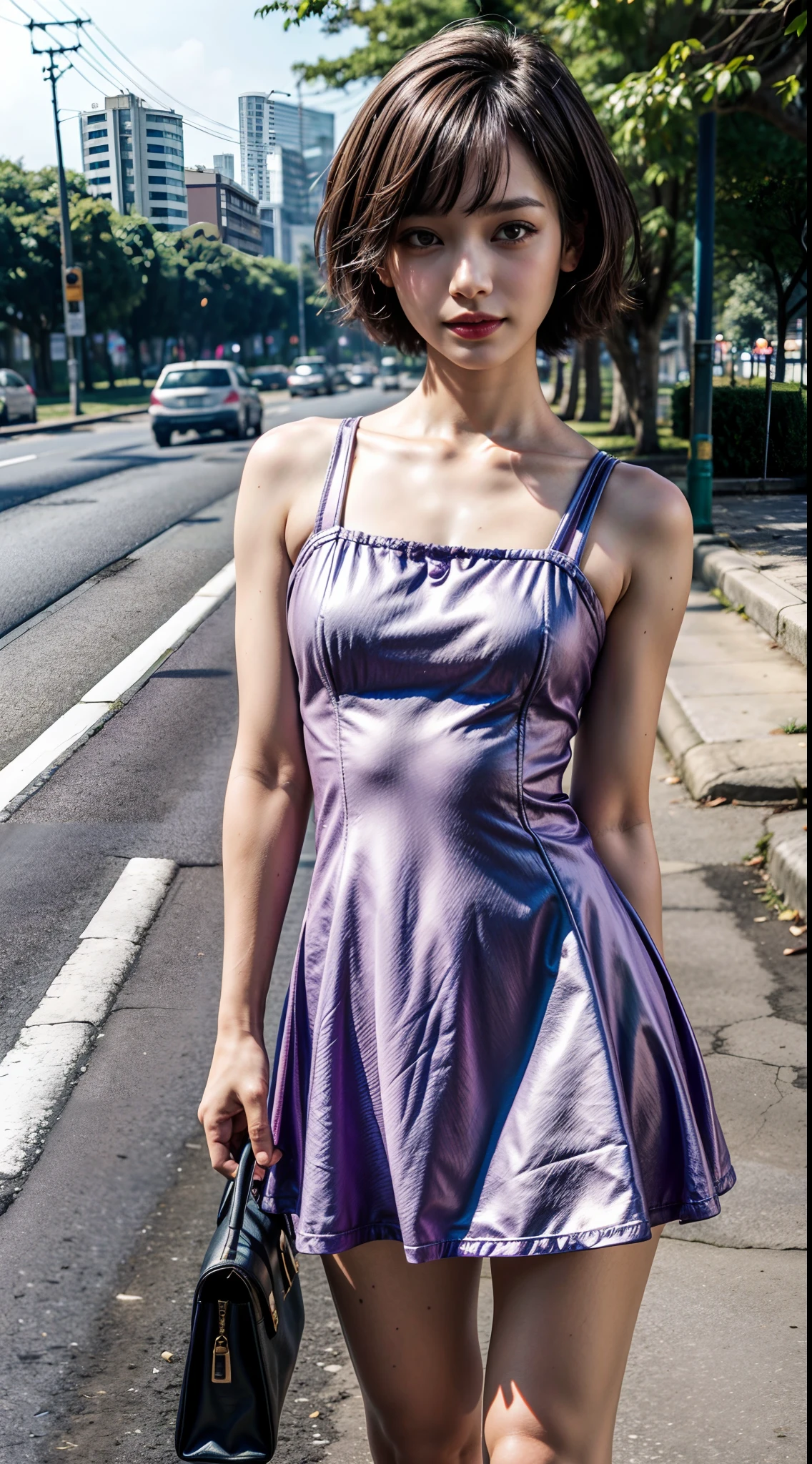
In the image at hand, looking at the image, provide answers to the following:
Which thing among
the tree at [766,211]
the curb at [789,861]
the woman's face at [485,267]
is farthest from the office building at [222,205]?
the curb at [789,861]

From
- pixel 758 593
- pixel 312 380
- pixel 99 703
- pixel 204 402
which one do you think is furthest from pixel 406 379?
pixel 99 703

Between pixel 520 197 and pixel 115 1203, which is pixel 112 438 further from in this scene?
pixel 115 1203

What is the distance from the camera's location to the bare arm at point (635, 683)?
65.2 inches

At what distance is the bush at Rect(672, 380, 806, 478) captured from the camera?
4734mm

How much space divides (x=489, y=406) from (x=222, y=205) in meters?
0.61

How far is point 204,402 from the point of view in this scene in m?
2.89

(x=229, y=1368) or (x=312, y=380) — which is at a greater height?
(x=312, y=380)

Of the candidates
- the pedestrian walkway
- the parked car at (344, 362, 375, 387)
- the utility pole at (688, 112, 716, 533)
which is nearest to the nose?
the parked car at (344, 362, 375, 387)

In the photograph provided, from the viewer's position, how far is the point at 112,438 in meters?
2.41

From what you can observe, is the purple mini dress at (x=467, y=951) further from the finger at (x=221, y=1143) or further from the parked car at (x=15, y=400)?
the parked car at (x=15, y=400)

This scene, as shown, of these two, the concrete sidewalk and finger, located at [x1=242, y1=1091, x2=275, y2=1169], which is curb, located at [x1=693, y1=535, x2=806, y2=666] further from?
finger, located at [x1=242, y1=1091, x2=275, y2=1169]

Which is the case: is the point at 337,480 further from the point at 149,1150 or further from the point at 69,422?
the point at 149,1150

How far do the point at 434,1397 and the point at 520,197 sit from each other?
4.38 ft

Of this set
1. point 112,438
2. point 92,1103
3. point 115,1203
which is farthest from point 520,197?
point 115,1203
